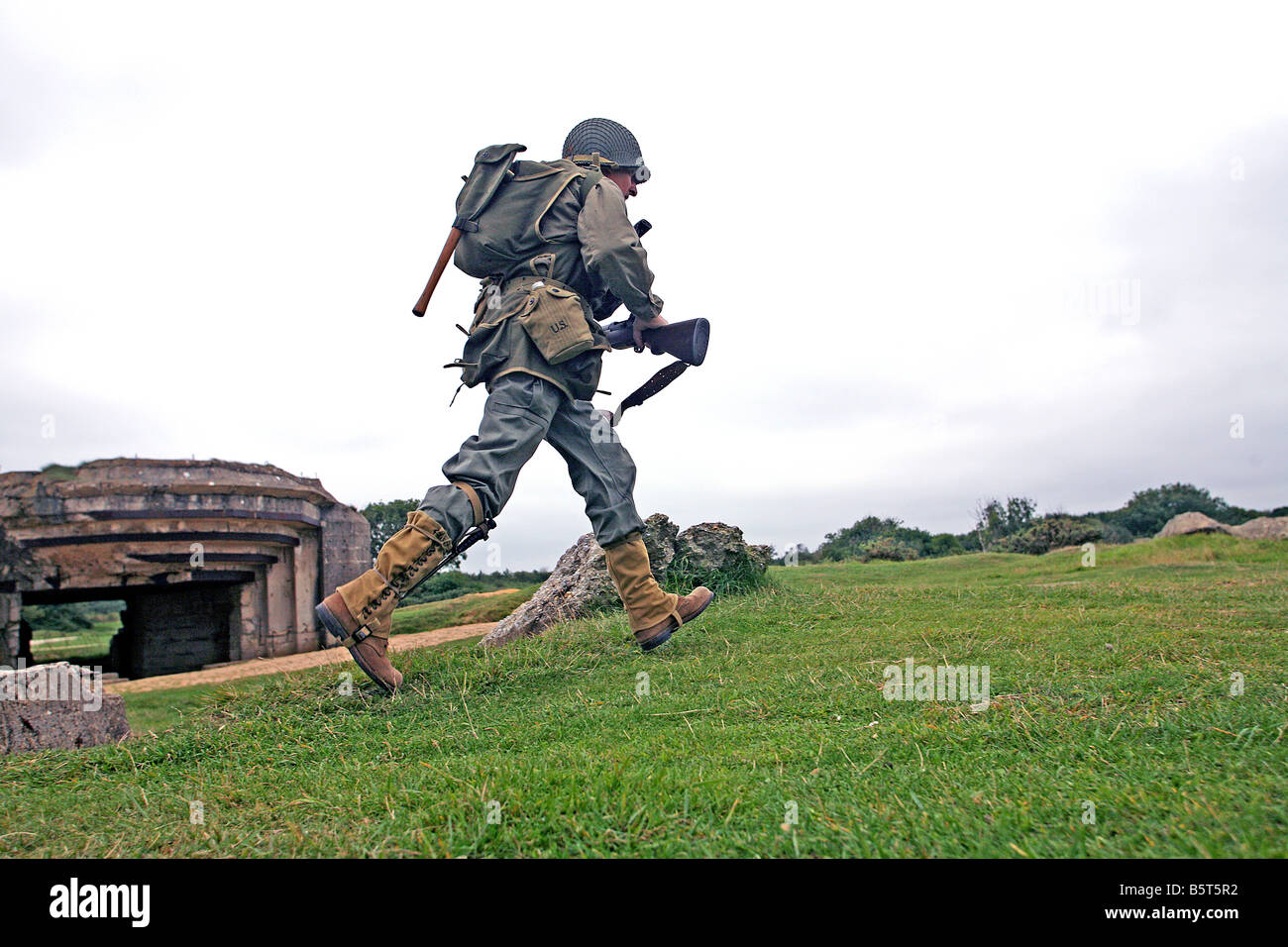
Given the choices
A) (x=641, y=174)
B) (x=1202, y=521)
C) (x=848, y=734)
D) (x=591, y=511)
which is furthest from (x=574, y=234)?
(x=1202, y=521)

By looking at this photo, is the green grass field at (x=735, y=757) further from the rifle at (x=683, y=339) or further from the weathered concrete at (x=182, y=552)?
the weathered concrete at (x=182, y=552)

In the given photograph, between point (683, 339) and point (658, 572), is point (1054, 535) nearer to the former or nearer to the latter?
point (658, 572)

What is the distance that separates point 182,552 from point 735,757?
12.0 meters

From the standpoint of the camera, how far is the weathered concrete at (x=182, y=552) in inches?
435

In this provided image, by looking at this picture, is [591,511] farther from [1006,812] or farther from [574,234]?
[1006,812]

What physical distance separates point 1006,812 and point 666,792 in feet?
2.57

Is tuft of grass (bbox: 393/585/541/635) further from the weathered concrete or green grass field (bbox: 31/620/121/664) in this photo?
green grass field (bbox: 31/620/121/664)

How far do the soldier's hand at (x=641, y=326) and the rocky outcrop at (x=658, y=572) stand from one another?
2.39m

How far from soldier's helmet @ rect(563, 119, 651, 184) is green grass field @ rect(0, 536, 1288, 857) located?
2.71m

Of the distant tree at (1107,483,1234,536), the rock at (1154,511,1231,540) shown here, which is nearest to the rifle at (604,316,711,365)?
the rock at (1154,511,1231,540)

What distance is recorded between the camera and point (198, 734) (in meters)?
3.38

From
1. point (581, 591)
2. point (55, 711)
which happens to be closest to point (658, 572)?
point (581, 591)

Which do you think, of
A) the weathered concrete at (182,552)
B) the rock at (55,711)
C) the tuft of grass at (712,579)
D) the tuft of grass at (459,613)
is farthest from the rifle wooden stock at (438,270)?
the weathered concrete at (182,552)

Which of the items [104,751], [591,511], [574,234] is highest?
[574,234]
